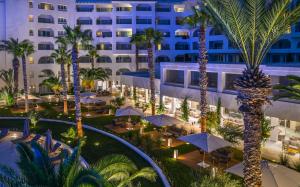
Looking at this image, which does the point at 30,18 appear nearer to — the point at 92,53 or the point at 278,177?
the point at 92,53

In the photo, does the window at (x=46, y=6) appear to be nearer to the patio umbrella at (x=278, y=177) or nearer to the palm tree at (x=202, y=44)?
the palm tree at (x=202, y=44)

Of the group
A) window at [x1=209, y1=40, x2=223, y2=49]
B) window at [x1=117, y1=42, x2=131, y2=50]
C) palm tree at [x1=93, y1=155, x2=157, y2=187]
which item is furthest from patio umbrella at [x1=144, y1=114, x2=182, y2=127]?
window at [x1=117, y1=42, x2=131, y2=50]

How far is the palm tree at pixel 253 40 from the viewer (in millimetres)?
12469

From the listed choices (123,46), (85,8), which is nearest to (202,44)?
(123,46)

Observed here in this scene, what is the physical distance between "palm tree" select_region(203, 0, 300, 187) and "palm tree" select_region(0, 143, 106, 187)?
6.92 m

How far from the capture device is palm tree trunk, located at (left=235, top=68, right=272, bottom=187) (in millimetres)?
12719

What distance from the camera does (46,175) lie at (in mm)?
10047

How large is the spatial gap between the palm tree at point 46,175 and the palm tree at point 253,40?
692 centimetres

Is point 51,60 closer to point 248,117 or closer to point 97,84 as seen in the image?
point 97,84

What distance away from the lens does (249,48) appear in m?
13.2

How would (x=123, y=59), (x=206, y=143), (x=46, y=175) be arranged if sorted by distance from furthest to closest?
(x=123, y=59), (x=206, y=143), (x=46, y=175)

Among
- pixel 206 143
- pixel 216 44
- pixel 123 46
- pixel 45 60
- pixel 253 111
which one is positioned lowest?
pixel 206 143

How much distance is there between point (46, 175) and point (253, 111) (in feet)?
28.6

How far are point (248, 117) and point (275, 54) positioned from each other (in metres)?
40.3
